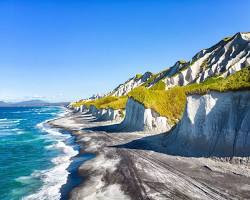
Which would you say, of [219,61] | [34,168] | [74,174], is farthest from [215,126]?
[219,61]

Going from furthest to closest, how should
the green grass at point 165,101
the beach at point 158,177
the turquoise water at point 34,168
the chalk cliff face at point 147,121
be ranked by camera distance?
the green grass at point 165,101, the chalk cliff face at point 147,121, the turquoise water at point 34,168, the beach at point 158,177

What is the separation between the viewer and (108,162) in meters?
37.1

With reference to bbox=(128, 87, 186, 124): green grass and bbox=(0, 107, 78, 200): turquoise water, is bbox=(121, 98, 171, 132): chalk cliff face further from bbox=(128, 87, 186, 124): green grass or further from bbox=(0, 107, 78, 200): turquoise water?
bbox=(0, 107, 78, 200): turquoise water

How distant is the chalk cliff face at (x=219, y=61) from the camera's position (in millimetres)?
89363

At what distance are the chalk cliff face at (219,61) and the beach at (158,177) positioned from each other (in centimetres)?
5550

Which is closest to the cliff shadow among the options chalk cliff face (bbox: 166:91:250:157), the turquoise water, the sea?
chalk cliff face (bbox: 166:91:250:157)

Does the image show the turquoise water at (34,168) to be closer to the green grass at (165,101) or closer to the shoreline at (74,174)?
the shoreline at (74,174)

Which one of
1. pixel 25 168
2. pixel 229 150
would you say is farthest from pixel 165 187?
pixel 25 168

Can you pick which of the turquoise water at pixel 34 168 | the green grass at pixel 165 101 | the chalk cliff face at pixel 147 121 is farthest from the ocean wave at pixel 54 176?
the green grass at pixel 165 101

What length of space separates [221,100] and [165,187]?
14117 millimetres

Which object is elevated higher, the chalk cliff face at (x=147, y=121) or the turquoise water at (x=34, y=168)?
the chalk cliff face at (x=147, y=121)

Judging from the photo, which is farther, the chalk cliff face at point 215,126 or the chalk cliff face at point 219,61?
the chalk cliff face at point 219,61

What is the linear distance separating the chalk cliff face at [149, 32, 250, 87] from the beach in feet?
182

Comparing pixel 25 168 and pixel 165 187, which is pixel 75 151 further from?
pixel 165 187
